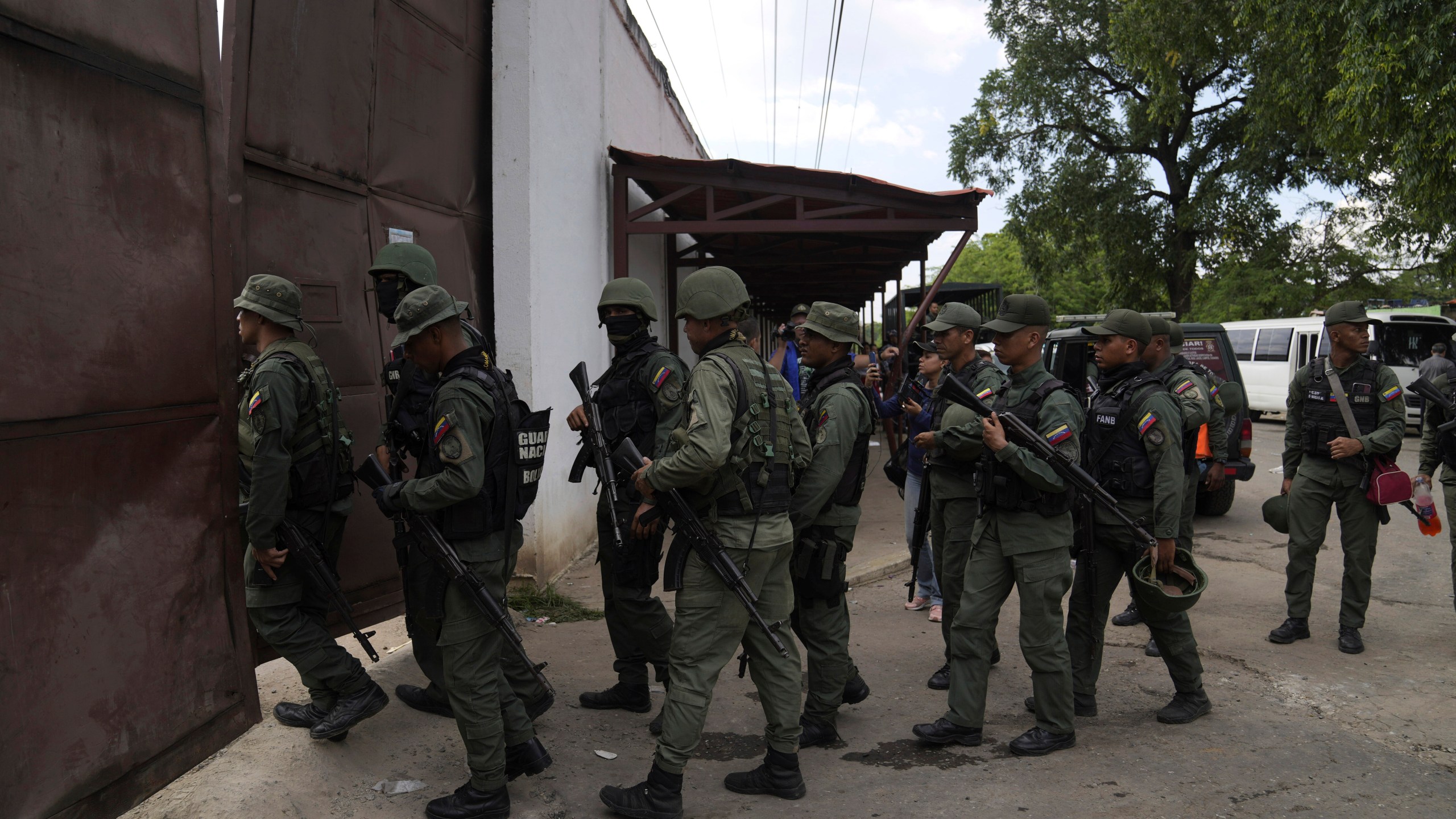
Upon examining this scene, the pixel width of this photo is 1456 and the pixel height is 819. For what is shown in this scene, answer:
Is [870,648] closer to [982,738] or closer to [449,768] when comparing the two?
[982,738]

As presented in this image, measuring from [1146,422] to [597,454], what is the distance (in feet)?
7.84

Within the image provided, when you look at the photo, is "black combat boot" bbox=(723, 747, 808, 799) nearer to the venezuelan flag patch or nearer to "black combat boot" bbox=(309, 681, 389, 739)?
"black combat boot" bbox=(309, 681, 389, 739)

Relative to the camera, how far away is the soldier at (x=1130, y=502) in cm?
398

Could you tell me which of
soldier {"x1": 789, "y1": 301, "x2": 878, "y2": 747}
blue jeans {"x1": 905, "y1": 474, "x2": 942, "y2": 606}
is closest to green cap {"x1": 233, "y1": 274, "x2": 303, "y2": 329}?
soldier {"x1": 789, "y1": 301, "x2": 878, "y2": 747}

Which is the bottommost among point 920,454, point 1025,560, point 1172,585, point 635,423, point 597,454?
point 1172,585

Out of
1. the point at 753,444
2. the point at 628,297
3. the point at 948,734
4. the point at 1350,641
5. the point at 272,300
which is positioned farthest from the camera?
the point at 1350,641

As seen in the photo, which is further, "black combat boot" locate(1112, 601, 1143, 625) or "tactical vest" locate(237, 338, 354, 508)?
"black combat boot" locate(1112, 601, 1143, 625)

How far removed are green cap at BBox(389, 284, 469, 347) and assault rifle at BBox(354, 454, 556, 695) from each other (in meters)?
0.45

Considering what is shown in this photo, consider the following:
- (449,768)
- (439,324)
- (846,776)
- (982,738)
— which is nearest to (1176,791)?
(982,738)

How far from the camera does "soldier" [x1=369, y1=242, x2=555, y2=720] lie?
Answer: 3.30 meters

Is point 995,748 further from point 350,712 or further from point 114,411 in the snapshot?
point 114,411

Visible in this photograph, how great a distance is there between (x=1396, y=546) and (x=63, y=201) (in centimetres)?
918

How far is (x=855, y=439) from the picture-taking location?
3840 mm

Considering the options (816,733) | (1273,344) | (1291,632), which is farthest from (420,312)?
(1273,344)
